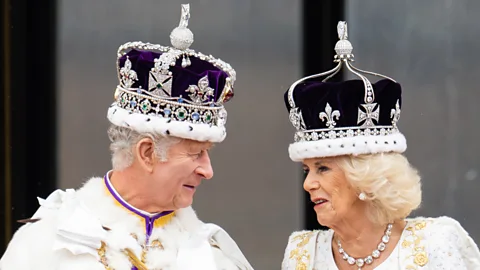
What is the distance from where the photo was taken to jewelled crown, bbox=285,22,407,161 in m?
3.69

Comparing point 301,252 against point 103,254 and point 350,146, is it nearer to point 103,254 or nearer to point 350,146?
point 350,146

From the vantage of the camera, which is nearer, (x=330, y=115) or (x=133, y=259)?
(x=133, y=259)

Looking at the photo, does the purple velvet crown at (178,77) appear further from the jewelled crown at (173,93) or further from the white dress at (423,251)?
the white dress at (423,251)

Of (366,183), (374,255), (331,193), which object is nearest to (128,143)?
(331,193)

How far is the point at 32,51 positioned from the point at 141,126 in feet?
6.98

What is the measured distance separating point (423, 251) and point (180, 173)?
0.92 metres

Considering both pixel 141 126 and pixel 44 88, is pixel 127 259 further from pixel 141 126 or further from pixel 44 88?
pixel 44 88

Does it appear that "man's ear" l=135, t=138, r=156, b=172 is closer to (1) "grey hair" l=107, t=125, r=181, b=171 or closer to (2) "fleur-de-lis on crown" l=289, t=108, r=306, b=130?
(1) "grey hair" l=107, t=125, r=181, b=171

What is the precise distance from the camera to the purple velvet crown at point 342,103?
12.2ft

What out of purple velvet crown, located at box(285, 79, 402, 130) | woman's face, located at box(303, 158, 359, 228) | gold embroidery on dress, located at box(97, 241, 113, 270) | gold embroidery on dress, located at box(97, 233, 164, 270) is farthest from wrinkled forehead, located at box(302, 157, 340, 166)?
gold embroidery on dress, located at box(97, 241, 113, 270)

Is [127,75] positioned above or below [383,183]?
above

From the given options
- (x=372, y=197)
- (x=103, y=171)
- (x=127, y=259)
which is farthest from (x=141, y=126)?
(x=103, y=171)

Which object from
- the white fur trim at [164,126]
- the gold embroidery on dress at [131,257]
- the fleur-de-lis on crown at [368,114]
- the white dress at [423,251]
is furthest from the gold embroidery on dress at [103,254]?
the fleur-de-lis on crown at [368,114]

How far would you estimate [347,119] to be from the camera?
12.3 ft
